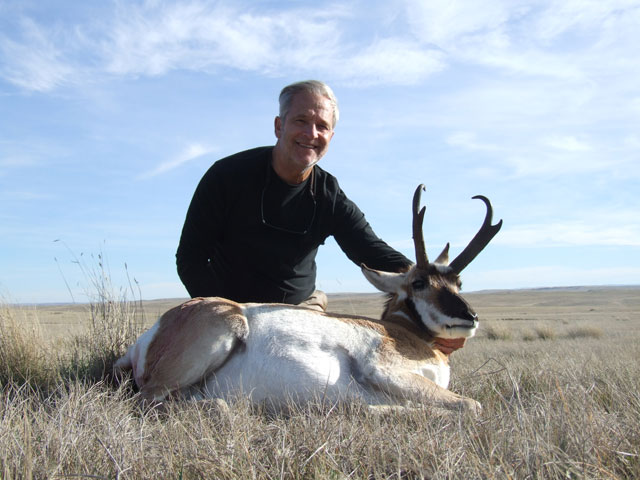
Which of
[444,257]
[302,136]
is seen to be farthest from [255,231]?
[444,257]

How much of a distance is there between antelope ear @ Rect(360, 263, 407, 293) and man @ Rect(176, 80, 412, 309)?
38cm

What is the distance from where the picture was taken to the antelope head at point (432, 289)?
4.70m

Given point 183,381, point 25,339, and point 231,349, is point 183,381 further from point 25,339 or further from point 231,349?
point 25,339

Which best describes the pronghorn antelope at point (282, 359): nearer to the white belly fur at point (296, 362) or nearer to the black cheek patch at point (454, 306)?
the white belly fur at point (296, 362)

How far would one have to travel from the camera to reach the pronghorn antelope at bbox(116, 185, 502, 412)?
12.6 feet

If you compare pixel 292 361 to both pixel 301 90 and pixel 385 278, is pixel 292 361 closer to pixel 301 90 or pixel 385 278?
pixel 385 278

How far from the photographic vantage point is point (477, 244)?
17.3 ft

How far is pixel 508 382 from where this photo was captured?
15.7ft

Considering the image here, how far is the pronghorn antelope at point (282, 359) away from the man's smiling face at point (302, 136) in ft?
5.65

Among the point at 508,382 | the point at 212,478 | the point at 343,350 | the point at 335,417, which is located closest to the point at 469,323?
the point at 508,382

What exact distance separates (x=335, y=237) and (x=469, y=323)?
1886 mm

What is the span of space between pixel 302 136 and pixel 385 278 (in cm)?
157

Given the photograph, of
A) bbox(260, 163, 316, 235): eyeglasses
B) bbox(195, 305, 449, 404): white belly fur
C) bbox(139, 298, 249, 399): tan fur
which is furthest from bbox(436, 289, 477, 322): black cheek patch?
bbox(139, 298, 249, 399): tan fur

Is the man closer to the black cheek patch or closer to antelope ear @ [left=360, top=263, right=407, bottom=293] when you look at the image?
antelope ear @ [left=360, top=263, right=407, bottom=293]
